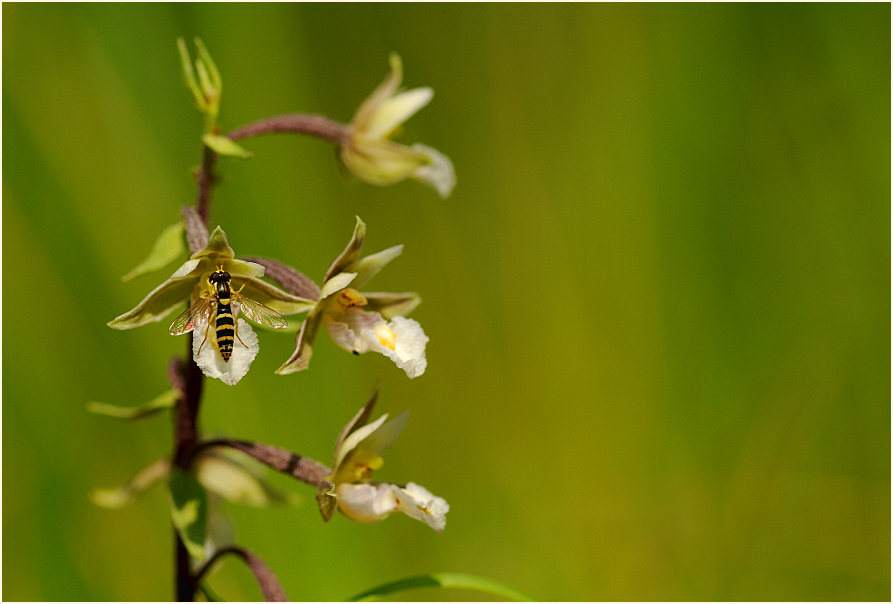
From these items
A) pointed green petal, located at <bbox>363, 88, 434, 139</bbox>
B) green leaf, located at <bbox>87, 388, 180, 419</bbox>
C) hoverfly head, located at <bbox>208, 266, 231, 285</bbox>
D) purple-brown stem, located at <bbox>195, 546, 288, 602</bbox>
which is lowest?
purple-brown stem, located at <bbox>195, 546, 288, 602</bbox>

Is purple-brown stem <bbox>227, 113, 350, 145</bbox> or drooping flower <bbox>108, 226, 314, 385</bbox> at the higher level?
purple-brown stem <bbox>227, 113, 350, 145</bbox>

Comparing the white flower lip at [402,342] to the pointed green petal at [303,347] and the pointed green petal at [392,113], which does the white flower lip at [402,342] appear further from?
the pointed green petal at [392,113]

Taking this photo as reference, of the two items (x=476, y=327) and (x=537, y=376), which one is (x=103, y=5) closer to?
(x=476, y=327)

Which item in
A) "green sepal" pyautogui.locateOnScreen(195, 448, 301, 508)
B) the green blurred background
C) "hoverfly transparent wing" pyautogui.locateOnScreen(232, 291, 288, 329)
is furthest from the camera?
the green blurred background

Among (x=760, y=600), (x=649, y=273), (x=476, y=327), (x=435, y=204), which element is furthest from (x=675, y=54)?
(x=760, y=600)

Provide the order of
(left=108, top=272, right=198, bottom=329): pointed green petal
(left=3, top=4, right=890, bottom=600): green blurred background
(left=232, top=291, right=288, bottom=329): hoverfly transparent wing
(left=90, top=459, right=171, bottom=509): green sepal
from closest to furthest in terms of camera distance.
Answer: (left=108, top=272, right=198, bottom=329): pointed green petal, (left=232, top=291, right=288, bottom=329): hoverfly transparent wing, (left=90, top=459, right=171, bottom=509): green sepal, (left=3, top=4, right=890, bottom=600): green blurred background

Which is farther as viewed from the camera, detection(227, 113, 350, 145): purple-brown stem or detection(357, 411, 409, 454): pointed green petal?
detection(227, 113, 350, 145): purple-brown stem

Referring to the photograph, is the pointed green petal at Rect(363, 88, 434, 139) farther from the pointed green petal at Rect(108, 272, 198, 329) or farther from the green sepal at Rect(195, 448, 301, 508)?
the green sepal at Rect(195, 448, 301, 508)

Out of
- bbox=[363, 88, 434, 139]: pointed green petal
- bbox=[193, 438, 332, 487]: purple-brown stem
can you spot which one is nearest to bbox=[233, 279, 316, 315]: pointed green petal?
bbox=[193, 438, 332, 487]: purple-brown stem
